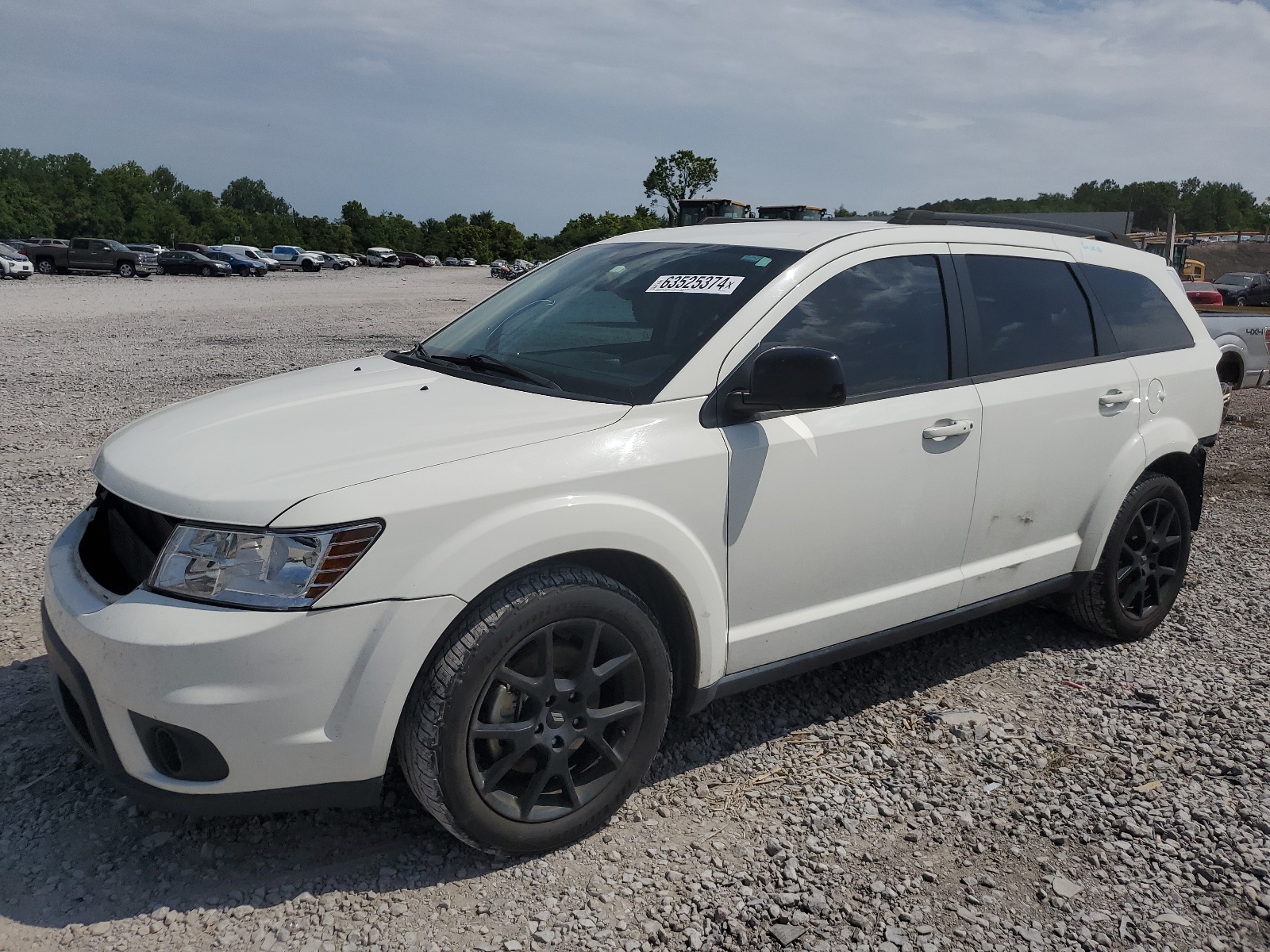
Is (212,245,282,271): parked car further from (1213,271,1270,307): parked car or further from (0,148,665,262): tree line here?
(1213,271,1270,307): parked car

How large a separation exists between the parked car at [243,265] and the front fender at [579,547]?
5823 centimetres

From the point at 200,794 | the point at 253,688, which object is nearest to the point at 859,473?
the point at 253,688

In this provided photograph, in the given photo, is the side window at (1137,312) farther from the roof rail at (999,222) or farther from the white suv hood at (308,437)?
the white suv hood at (308,437)

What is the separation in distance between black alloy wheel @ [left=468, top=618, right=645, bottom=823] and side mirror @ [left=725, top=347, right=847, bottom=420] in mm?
826

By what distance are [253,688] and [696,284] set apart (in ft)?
6.38

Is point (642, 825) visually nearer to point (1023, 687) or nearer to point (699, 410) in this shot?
point (699, 410)

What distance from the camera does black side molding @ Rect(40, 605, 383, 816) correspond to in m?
2.54

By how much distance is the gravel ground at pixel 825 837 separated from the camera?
267 cm

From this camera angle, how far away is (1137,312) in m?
4.57

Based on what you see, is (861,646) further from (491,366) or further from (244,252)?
(244,252)

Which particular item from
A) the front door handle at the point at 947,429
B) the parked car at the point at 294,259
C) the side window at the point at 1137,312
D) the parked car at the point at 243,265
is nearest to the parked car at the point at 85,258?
the parked car at the point at 243,265

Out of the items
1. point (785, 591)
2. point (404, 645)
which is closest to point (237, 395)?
point (404, 645)

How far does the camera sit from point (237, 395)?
3508 mm

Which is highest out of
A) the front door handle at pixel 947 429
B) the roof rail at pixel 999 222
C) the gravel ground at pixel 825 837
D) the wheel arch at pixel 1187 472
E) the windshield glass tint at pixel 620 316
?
the roof rail at pixel 999 222
